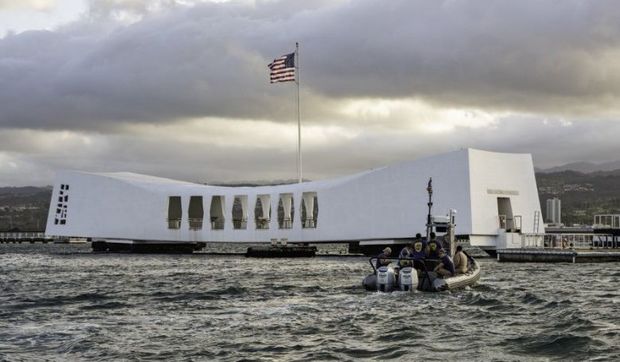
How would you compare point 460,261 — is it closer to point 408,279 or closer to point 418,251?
point 418,251

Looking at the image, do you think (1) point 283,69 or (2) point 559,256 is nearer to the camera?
(2) point 559,256

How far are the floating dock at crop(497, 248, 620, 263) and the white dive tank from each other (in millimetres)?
29381

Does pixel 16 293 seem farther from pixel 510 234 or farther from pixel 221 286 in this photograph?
pixel 510 234

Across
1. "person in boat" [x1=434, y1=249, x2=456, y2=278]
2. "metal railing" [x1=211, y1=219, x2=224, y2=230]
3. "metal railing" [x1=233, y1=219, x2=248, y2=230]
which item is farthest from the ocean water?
"metal railing" [x1=211, y1=219, x2=224, y2=230]

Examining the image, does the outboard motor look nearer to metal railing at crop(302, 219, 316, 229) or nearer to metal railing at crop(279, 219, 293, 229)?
metal railing at crop(302, 219, 316, 229)

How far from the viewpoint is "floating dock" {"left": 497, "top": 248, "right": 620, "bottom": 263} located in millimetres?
54500

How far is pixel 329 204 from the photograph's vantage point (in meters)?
69.4

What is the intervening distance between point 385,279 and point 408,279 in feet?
2.93

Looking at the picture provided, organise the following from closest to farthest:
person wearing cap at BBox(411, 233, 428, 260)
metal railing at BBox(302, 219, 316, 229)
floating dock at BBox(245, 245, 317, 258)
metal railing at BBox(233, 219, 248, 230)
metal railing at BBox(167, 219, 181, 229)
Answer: person wearing cap at BBox(411, 233, 428, 260) < floating dock at BBox(245, 245, 317, 258) < metal railing at BBox(302, 219, 316, 229) < metal railing at BBox(233, 219, 248, 230) < metal railing at BBox(167, 219, 181, 229)

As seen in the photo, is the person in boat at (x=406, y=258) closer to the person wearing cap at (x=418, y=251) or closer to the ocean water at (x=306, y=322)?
the person wearing cap at (x=418, y=251)

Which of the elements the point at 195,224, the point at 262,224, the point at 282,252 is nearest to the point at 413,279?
the point at 282,252

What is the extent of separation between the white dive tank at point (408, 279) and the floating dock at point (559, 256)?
29.4 metres

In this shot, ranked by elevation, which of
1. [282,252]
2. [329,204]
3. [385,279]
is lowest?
[385,279]

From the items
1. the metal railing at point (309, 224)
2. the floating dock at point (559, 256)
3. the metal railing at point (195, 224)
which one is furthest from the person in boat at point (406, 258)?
the metal railing at point (195, 224)
